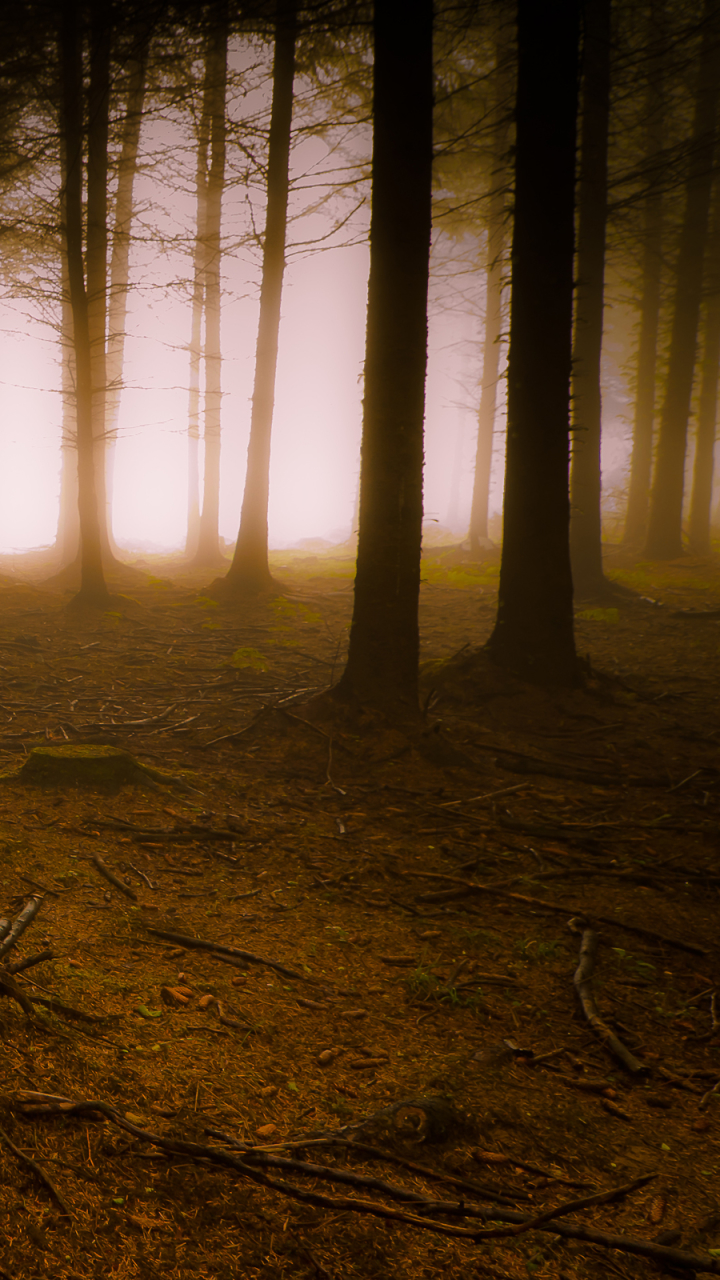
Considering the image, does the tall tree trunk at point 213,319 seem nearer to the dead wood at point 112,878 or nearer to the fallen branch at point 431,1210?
the dead wood at point 112,878

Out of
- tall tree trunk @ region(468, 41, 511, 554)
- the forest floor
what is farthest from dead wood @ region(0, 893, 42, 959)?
tall tree trunk @ region(468, 41, 511, 554)

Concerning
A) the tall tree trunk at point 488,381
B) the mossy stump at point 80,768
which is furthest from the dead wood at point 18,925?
the tall tree trunk at point 488,381

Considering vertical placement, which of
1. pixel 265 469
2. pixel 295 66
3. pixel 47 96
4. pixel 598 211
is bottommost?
pixel 265 469

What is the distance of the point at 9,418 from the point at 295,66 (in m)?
32.4

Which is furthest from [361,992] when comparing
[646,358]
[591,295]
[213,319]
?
[646,358]

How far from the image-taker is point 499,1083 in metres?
2.67

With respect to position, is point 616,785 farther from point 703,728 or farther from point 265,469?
point 265,469

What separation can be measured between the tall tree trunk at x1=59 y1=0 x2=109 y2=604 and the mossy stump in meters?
7.23

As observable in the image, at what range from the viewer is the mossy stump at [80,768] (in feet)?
17.2

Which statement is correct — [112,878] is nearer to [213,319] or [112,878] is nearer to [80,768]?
[80,768]

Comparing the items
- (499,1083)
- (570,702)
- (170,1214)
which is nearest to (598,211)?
(570,702)

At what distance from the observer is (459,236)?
19.0 m

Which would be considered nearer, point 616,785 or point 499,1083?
point 499,1083

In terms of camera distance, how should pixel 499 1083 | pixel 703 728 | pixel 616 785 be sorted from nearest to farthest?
pixel 499 1083 → pixel 616 785 → pixel 703 728
